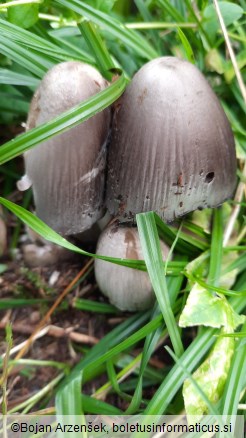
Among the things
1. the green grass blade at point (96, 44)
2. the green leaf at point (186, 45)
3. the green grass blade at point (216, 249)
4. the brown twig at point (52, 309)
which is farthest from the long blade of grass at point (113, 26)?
the brown twig at point (52, 309)

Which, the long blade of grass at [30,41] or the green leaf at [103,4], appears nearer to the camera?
the long blade of grass at [30,41]

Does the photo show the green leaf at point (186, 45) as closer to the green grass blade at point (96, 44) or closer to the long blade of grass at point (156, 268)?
the green grass blade at point (96, 44)

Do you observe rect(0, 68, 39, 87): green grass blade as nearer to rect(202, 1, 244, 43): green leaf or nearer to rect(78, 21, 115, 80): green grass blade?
rect(78, 21, 115, 80): green grass blade

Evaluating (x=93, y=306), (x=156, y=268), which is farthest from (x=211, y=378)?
(x=93, y=306)

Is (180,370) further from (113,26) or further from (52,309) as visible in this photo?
(113,26)

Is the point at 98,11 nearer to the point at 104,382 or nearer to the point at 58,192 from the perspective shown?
the point at 58,192

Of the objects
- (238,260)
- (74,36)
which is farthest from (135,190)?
(74,36)

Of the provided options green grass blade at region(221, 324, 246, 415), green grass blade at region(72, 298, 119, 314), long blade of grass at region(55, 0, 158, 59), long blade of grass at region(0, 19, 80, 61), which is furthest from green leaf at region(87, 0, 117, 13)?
green grass blade at region(221, 324, 246, 415)
